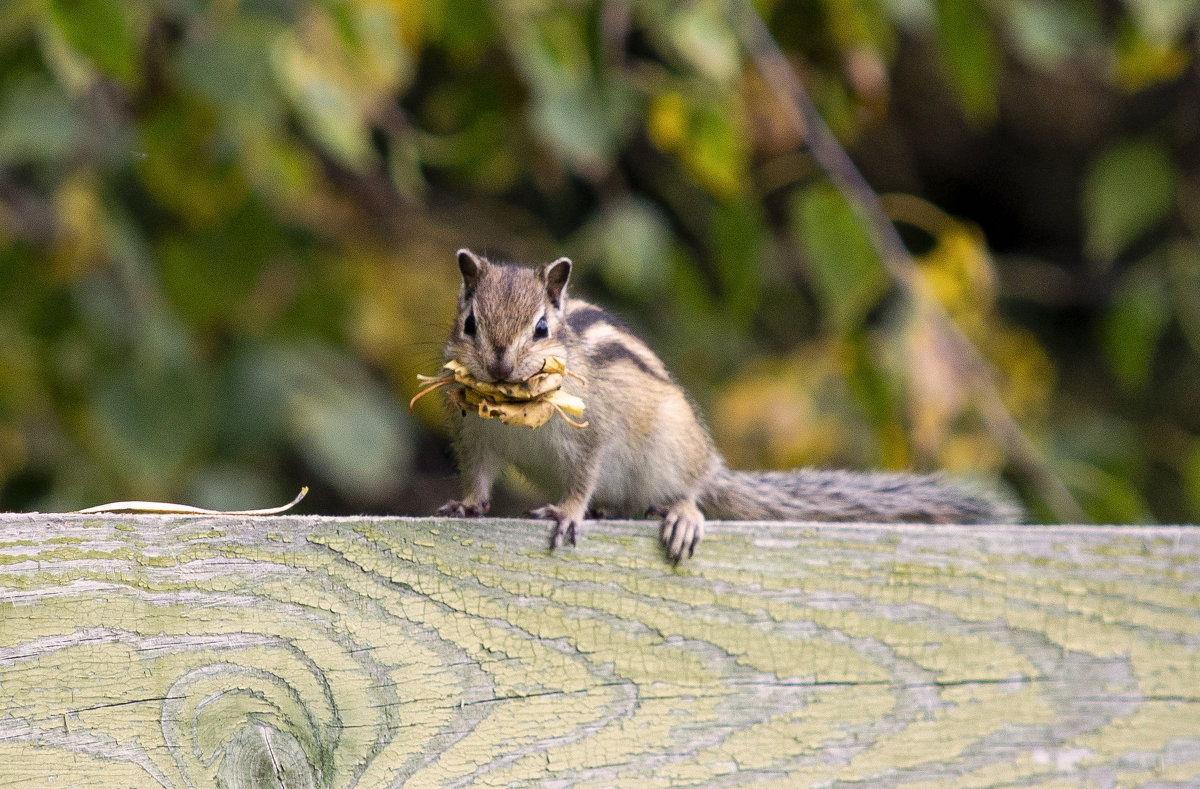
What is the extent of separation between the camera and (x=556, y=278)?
1876 mm

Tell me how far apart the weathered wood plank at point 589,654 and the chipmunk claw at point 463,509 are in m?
0.34

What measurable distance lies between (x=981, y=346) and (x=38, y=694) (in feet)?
10.3

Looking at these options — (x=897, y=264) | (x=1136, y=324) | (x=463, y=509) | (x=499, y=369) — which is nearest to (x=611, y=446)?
(x=463, y=509)

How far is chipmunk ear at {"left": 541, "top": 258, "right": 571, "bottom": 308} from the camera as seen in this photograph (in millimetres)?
1840

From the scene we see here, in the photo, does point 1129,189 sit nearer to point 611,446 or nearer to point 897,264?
point 897,264

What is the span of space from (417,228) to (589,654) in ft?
9.12

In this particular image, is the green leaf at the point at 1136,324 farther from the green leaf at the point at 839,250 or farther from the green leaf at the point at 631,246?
the green leaf at the point at 631,246

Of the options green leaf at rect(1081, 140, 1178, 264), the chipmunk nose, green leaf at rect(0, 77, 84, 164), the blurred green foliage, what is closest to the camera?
the chipmunk nose

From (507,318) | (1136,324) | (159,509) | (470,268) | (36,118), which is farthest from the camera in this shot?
(1136,324)

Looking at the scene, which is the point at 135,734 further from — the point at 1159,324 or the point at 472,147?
the point at 1159,324

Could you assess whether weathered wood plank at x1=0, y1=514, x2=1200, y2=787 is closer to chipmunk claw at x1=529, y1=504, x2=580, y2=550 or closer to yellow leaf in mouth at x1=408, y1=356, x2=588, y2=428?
chipmunk claw at x1=529, y1=504, x2=580, y2=550

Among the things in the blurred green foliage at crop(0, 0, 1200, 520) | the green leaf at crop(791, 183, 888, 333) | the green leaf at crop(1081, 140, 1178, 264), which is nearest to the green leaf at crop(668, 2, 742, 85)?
the blurred green foliage at crop(0, 0, 1200, 520)

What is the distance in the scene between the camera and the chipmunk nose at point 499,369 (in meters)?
1.58

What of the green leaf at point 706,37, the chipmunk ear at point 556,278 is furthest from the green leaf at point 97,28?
the green leaf at point 706,37
